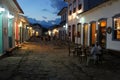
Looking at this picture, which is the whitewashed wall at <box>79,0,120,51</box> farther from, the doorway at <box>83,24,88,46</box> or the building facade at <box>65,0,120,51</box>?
the doorway at <box>83,24,88,46</box>

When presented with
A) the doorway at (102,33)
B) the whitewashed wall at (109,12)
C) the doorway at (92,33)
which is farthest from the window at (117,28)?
the doorway at (92,33)

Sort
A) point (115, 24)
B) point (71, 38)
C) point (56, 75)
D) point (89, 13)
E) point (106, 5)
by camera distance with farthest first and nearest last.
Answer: point (71, 38)
point (89, 13)
point (106, 5)
point (115, 24)
point (56, 75)

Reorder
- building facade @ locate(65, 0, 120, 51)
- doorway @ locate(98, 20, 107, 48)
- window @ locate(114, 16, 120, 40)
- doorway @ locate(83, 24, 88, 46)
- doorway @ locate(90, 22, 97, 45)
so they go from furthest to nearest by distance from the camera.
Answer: doorway @ locate(83, 24, 88, 46)
doorway @ locate(90, 22, 97, 45)
doorway @ locate(98, 20, 107, 48)
building facade @ locate(65, 0, 120, 51)
window @ locate(114, 16, 120, 40)

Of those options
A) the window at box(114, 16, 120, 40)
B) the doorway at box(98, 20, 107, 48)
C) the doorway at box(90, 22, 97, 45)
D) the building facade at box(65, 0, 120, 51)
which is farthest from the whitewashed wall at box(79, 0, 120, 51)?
the doorway at box(90, 22, 97, 45)

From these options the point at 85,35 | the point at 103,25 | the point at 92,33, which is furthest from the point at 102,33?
the point at 85,35

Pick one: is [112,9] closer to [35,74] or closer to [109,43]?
[109,43]

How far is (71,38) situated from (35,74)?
26.8 meters

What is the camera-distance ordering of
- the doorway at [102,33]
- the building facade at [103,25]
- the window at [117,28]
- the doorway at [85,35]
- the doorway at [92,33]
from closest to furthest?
the window at [117,28], the building facade at [103,25], the doorway at [102,33], the doorway at [92,33], the doorway at [85,35]

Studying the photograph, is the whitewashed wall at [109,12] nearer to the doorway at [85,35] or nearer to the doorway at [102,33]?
the doorway at [102,33]

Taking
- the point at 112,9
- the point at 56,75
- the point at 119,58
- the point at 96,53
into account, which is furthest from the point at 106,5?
the point at 56,75

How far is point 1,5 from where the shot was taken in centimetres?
1591

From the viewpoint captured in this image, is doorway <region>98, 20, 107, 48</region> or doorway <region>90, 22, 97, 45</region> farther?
doorway <region>90, 22, 97, 45</region>

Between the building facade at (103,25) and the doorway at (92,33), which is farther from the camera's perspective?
the doorway at (92,33)

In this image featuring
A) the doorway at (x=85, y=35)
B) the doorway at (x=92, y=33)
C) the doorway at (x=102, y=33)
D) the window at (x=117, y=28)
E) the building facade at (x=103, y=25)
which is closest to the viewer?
the window at (x=117, y=28)
